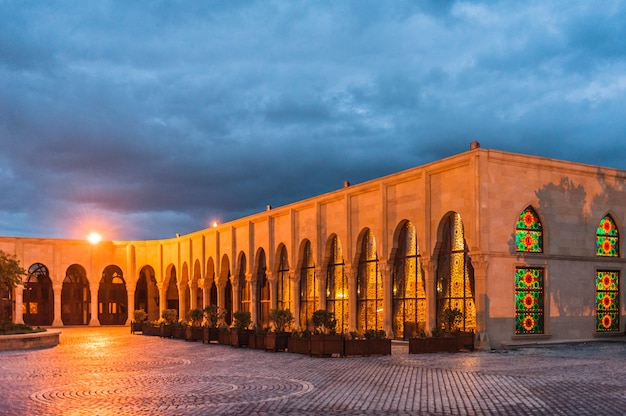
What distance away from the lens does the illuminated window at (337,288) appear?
37.1 m

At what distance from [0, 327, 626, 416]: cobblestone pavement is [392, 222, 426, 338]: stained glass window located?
5.36 meters

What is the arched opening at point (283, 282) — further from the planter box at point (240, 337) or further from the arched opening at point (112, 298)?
the arched opening at point (112, 298)

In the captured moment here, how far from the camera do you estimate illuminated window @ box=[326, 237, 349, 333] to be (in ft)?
122

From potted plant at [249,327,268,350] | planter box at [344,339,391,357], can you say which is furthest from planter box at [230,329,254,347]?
planter box at [344,339,391,357]

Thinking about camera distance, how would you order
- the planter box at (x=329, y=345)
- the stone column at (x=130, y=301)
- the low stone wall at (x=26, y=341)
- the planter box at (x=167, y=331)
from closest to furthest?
the planter box at (x=329, y=345), the low stone wall at (x=26, y=341), the planter box at (x=167, y=331), the stone column at (x=130, y=301)

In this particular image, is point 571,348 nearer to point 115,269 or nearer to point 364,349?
point 364,349

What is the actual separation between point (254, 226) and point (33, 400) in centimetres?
3224

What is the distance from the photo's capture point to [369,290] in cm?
3491

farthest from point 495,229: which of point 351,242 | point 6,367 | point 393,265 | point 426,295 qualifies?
point 6,367

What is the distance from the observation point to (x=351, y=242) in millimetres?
35500

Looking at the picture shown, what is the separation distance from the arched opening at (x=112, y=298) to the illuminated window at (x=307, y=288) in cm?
2635

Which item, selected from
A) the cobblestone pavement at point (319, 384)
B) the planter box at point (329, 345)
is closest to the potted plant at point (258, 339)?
the cobblestone pavement at point (319, 384)

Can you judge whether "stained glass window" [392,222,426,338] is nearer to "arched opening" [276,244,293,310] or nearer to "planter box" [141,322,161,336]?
"arched opening" [276,244,293,310]

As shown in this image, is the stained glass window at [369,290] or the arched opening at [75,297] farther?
the arched opening at [75,297]
